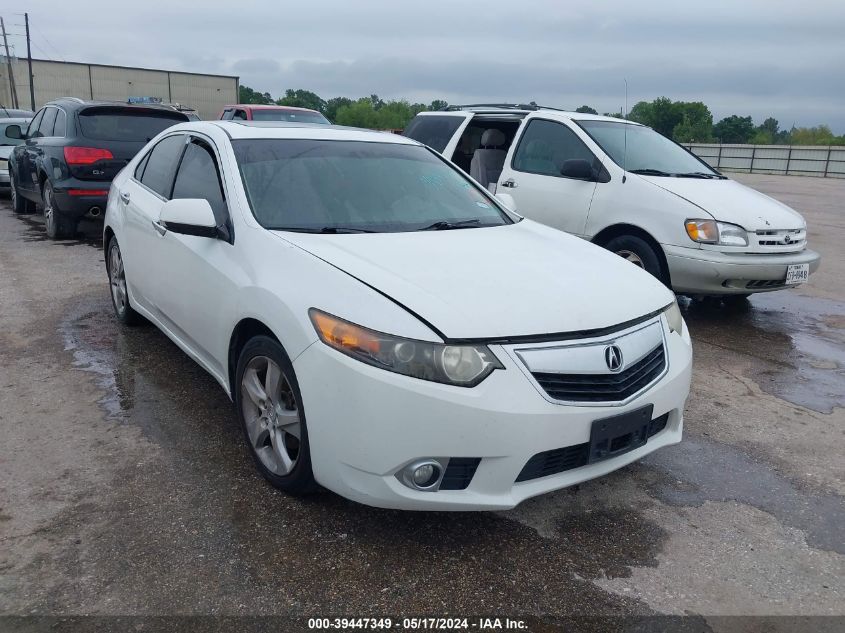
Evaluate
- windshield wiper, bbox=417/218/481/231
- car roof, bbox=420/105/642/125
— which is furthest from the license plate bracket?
car roof, bbox=420/105/642/125

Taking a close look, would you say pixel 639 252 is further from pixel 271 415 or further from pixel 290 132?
pixel 271 415

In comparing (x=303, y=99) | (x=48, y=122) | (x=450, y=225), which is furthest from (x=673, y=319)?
(x=303, y=99)

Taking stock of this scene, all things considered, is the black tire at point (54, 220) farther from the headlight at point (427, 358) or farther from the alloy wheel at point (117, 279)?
A: the headlight at point (427, 358)

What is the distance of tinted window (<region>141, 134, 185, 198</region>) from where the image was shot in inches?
176

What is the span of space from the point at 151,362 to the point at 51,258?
4.25m

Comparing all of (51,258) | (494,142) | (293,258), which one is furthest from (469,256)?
(51,258)

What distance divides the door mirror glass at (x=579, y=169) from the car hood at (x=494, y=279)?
115 inches

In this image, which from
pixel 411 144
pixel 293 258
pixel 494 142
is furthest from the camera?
pixel 494 142

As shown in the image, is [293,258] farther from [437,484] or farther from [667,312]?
[667,312]

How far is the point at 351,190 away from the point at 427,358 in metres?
1.52

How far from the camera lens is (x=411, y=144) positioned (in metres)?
4.49

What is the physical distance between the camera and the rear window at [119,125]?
8528 mm

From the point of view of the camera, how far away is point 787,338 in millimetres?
5914

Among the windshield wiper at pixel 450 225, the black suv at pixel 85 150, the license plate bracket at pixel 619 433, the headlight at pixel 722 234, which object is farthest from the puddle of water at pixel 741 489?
the black suv at pixel 85 150
